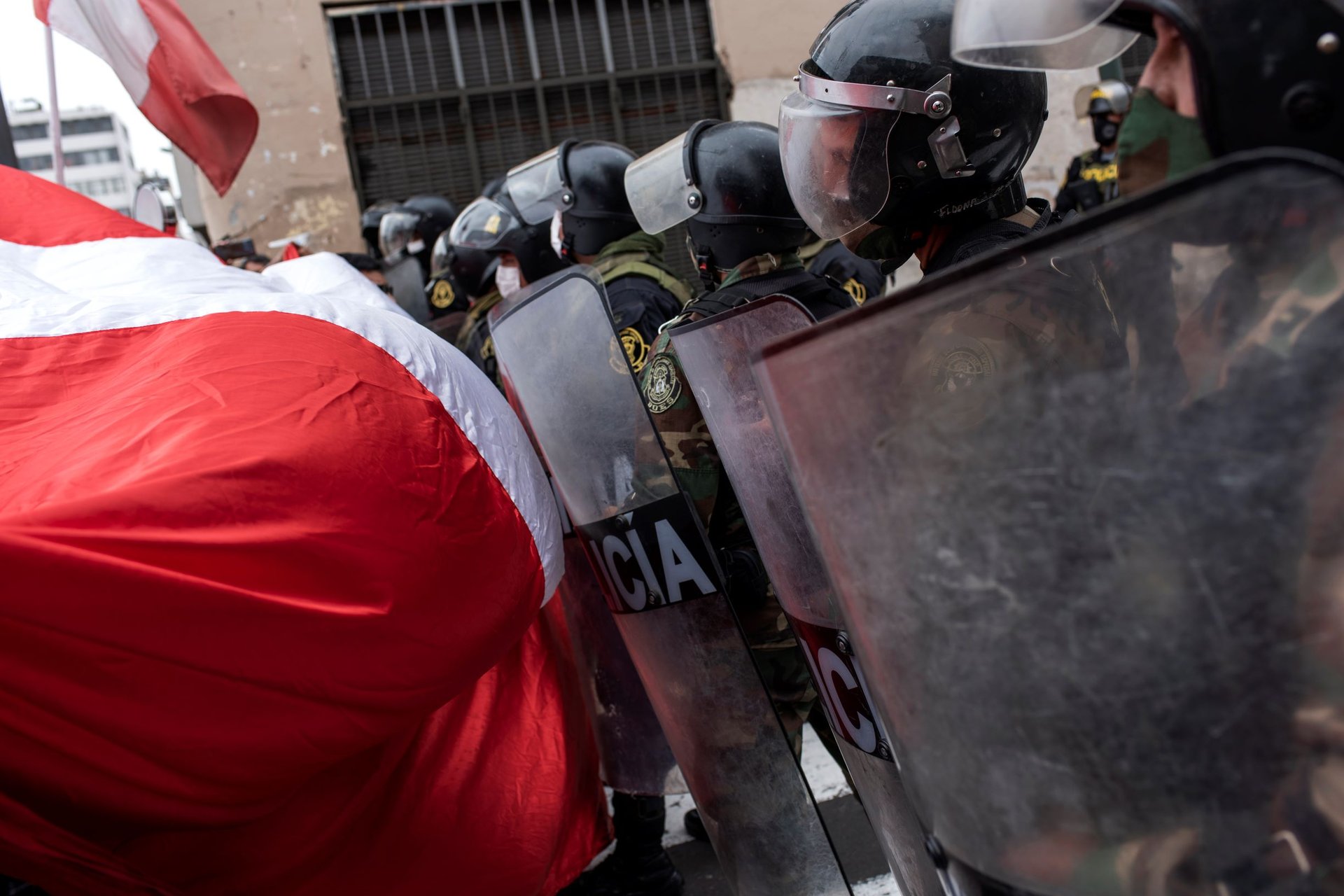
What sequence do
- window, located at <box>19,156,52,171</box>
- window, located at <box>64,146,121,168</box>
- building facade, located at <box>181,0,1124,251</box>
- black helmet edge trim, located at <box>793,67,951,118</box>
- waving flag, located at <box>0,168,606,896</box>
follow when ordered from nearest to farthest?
1. waving flag, located at <box>0,168,606,896</box>
2. black helmet edge trim, located at <box>793,67,951,118</box>
3. building facade, located at <box>181,0,1124,251</box>
4. window, located at <box>19,156,52,171</box>
5. window, located at <box>64,146,121,168</box>

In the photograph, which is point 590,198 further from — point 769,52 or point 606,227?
point 769,52

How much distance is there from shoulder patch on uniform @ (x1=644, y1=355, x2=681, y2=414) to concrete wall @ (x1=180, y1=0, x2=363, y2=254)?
717 centimetres

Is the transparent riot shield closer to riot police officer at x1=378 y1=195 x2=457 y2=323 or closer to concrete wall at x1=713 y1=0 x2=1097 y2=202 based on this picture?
riot police officer at x1=378 y1=195 x2=457 y2=323

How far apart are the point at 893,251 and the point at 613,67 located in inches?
297

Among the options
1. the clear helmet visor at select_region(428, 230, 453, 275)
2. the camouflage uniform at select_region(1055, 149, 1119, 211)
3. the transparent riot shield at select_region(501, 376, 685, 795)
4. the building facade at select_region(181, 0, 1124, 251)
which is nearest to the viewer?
the transparent riot shield at select_region(501, 376, 685, 795)

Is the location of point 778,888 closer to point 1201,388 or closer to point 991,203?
point 991,203

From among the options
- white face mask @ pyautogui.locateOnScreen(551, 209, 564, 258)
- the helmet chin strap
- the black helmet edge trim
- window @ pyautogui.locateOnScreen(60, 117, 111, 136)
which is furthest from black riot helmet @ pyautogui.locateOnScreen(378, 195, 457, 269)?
window @ pyautogui.locateOnScreen(60, 117, 111, 136)

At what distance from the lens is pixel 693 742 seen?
212 cm

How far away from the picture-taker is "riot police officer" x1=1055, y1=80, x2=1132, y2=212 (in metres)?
6.67

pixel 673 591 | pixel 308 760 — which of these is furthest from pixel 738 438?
pixel 308 760

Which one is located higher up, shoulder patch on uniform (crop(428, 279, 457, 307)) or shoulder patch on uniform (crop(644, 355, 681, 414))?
shoulder patch on uniform (crop(428, 279, 457, 307))

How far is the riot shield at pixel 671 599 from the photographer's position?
6.64 ft

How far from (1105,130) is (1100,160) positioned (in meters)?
0.26

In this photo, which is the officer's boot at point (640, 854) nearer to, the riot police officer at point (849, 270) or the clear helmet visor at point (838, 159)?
the clear helmet visor at point (838, 159)
